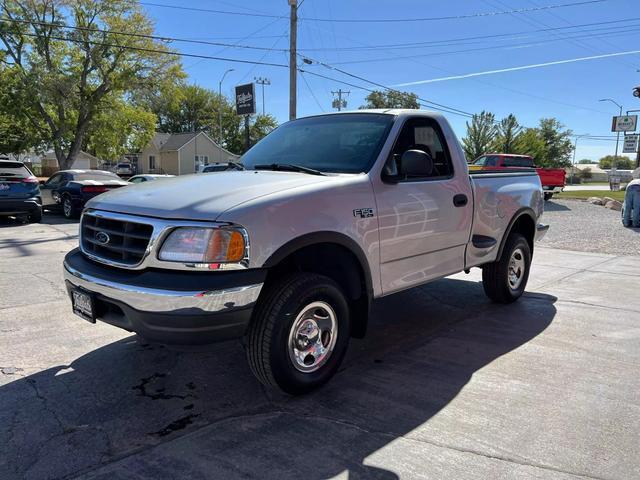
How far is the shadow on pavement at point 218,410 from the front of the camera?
8.85ft

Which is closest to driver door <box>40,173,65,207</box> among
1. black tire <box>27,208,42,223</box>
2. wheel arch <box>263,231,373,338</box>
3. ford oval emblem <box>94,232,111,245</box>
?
black tire <box>27,208,42,223</box>

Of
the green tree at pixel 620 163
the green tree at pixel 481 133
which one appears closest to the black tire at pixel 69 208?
the green tree at pixel 481 133

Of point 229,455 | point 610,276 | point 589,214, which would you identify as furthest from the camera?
point 589,214

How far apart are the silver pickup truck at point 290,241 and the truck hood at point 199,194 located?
0.04ft

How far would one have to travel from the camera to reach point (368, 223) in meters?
3.69

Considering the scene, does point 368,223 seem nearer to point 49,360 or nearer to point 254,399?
point 254,399

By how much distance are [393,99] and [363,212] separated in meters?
66.2

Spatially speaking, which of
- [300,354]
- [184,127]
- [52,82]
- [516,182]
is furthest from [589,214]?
[184,127]

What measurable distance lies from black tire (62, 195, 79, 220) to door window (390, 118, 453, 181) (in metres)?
12.5

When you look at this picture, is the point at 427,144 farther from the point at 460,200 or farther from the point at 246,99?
Result: the point at 246,99

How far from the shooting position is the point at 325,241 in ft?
11.0

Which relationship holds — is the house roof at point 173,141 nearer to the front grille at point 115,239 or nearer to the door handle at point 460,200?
the door handle at point 460,200

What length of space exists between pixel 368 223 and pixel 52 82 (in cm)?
3225

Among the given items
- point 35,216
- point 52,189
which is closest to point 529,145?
point 52,189
